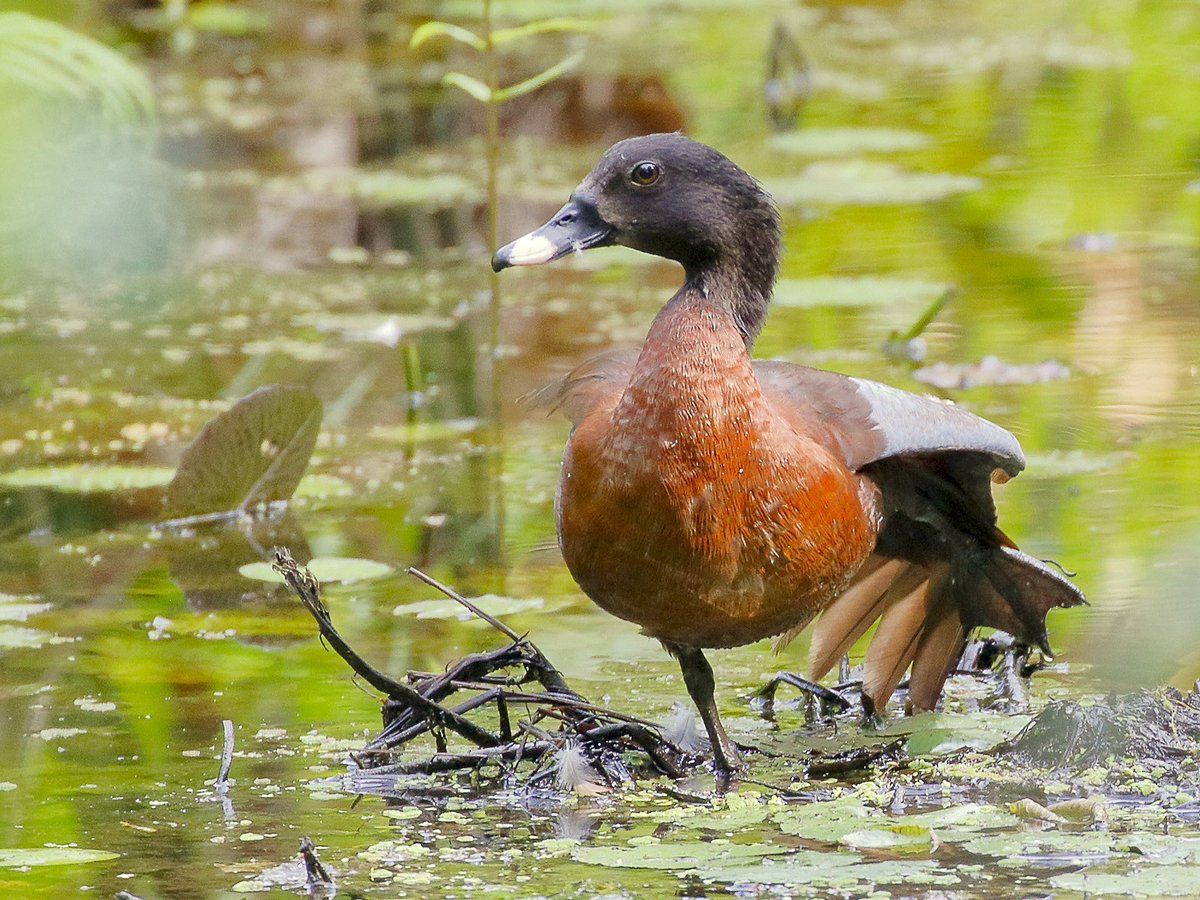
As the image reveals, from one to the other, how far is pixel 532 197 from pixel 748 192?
17.9 feet

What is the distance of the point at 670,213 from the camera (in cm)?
400

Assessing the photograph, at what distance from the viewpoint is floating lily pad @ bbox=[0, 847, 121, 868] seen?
3396 mm

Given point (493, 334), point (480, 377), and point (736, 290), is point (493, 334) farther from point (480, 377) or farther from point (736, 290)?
point (736, 290)

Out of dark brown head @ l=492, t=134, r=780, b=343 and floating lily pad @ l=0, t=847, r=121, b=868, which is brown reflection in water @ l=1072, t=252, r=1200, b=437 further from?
floating lily pad @ l=0, t=847, r=121, b=868

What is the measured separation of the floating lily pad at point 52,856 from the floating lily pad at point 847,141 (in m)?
7.35

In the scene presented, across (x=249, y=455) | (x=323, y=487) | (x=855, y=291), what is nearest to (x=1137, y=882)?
(x=249, y=455)

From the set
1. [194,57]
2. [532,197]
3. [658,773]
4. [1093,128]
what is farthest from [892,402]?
[194,57]

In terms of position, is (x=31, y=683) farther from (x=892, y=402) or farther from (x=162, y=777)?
(x=892, y=402)

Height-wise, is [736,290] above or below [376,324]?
above

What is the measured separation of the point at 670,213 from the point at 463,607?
142cm

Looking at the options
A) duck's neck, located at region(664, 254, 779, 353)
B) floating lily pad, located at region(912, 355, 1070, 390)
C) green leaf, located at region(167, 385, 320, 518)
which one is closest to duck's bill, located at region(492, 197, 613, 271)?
duck's neck, located at region(664, 254, 779, 353)

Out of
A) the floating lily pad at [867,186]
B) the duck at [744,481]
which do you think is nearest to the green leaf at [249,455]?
the duck at [744,481]

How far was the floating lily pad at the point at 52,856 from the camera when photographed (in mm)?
3396

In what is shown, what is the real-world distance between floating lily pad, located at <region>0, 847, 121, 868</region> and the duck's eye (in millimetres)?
1757
